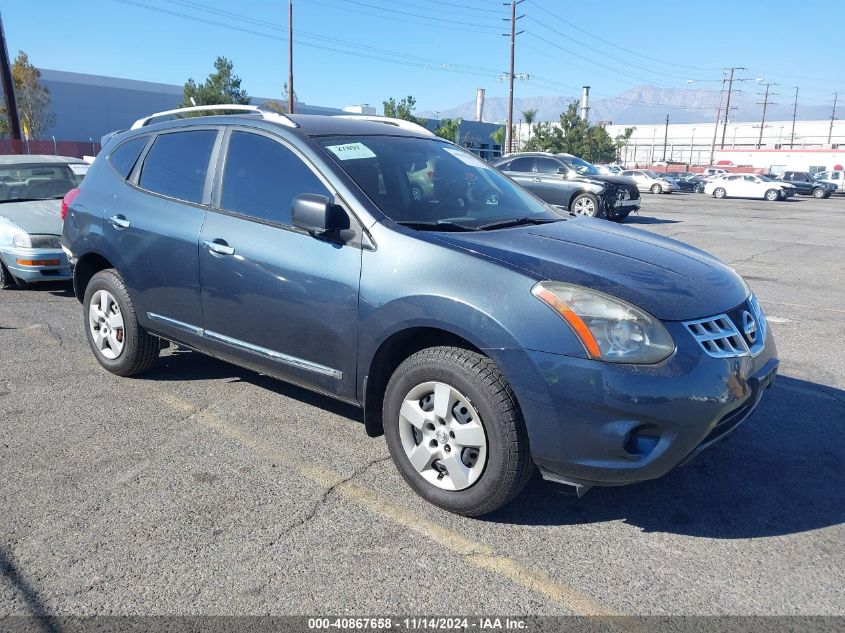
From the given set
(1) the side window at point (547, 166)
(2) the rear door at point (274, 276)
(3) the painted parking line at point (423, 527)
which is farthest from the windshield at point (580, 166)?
(3) the painted parking line at point (423, 527)

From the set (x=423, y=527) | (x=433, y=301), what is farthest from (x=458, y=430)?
(x=433, y=301)

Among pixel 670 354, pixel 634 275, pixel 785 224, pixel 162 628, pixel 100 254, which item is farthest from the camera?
pixel 785 224

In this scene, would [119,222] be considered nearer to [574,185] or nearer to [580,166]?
[574,185]

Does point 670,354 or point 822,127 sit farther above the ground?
point 822,127

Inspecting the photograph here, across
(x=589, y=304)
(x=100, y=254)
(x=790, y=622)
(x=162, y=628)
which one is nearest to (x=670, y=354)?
(x=589, y=304)

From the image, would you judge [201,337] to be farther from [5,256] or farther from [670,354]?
[5,256]

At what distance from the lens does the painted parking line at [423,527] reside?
2.60 meters

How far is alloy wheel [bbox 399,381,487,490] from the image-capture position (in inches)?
118

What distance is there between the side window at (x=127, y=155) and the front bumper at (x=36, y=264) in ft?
10.1

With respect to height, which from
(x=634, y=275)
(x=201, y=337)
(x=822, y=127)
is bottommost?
(x=201, y=337)

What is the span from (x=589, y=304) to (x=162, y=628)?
200cm

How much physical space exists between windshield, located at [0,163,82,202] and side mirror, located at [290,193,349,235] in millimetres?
6671

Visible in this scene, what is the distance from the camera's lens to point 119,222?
4.58m

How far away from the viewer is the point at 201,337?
4203mm
